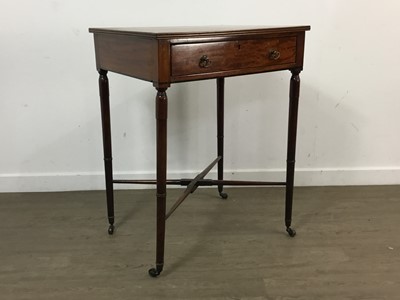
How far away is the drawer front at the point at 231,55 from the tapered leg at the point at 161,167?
0.09 metres

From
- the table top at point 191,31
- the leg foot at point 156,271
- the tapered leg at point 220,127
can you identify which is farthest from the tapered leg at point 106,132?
the tapered leg at point 220,127

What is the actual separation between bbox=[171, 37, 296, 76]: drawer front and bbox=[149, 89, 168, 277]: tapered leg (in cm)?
9

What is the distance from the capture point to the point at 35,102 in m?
→ 1.89

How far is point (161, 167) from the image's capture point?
1225 mm

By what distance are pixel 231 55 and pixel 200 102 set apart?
72 centimetres

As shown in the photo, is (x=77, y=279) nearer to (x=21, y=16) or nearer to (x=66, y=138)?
(x=66, y=138)

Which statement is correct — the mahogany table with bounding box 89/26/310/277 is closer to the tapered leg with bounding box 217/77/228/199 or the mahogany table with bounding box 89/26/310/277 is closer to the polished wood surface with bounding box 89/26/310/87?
the polished wood surface with bounding box 89/26/310/87

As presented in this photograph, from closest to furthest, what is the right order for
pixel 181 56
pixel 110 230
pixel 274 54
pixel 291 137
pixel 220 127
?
1. pixel 181 56
2. pixel 274 54
3. pixel 291 137
4. pixel 110 230
5. pixel 220 127

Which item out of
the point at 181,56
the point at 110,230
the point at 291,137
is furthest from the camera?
the point at 110,230

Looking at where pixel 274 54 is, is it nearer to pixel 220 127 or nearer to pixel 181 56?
pixel 181 56

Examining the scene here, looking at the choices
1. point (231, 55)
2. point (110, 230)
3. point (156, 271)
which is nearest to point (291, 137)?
point (231, 55)

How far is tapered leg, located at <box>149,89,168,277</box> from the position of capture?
3.83 ft

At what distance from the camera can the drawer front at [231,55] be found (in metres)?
1.15

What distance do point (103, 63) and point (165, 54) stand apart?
14.4 inches
